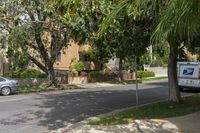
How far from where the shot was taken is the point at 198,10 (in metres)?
5.25

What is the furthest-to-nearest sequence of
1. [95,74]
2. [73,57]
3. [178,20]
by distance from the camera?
[73,57]
[95,74]
[178,20]

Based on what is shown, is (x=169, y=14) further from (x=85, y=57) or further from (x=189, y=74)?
(x=85, y=57)

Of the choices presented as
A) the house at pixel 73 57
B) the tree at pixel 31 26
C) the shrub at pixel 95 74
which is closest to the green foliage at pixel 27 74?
the tree at pixel 31 26

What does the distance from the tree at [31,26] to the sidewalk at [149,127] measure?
12.7m

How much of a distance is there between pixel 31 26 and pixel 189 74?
10.5 meters

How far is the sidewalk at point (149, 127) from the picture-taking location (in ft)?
39.0

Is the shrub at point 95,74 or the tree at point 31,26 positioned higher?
the tree at point 31,26

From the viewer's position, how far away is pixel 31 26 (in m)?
27.4

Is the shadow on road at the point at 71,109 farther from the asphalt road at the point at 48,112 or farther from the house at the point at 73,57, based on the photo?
the house at the point at 73,57

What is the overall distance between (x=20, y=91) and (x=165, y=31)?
23.3 meters

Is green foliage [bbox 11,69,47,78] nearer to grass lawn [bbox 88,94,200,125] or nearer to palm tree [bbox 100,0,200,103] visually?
grass lawn [bbox 88,94,200,125]

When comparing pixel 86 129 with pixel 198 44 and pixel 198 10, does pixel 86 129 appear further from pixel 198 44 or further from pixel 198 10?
pixel 198 10

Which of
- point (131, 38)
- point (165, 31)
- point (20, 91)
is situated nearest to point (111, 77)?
point (20, 91)

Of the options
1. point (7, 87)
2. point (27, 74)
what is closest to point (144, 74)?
point (27, 74)
